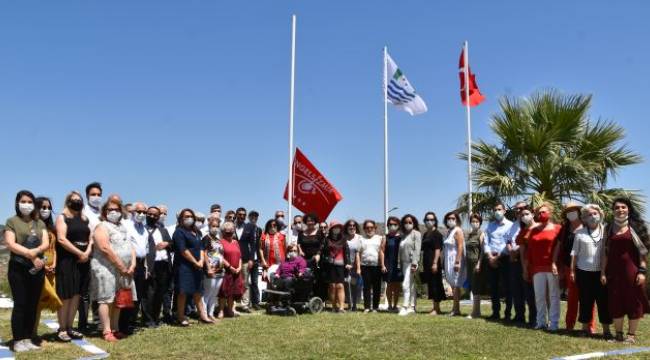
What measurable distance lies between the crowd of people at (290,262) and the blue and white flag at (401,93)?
6.05 m

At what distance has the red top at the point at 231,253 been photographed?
9844 mm

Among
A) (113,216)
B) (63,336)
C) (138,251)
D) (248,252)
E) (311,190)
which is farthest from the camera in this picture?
(311,190)

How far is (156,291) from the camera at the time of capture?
8.89 metres

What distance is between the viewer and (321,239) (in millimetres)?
11125

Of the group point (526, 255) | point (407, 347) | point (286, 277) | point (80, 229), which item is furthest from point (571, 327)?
point (80, 229)

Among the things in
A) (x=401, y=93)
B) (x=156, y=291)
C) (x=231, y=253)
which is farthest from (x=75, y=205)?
(x=401, y=93)

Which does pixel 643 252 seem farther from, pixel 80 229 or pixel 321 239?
pixel 80 229

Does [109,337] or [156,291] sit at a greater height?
[156,291]

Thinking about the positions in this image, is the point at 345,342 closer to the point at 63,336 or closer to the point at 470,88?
the point at 63,336

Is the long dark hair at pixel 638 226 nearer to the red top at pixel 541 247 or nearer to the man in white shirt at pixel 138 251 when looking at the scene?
the red top at pixel 541 247

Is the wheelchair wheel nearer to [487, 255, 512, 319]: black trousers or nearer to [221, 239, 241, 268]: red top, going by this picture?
[221, 239, 241, 268]: red top

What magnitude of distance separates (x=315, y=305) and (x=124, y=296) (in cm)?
370

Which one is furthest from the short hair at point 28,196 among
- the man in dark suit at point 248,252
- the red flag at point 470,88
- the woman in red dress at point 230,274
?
the red flag at point 470,88

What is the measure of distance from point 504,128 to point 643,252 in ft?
25.3
